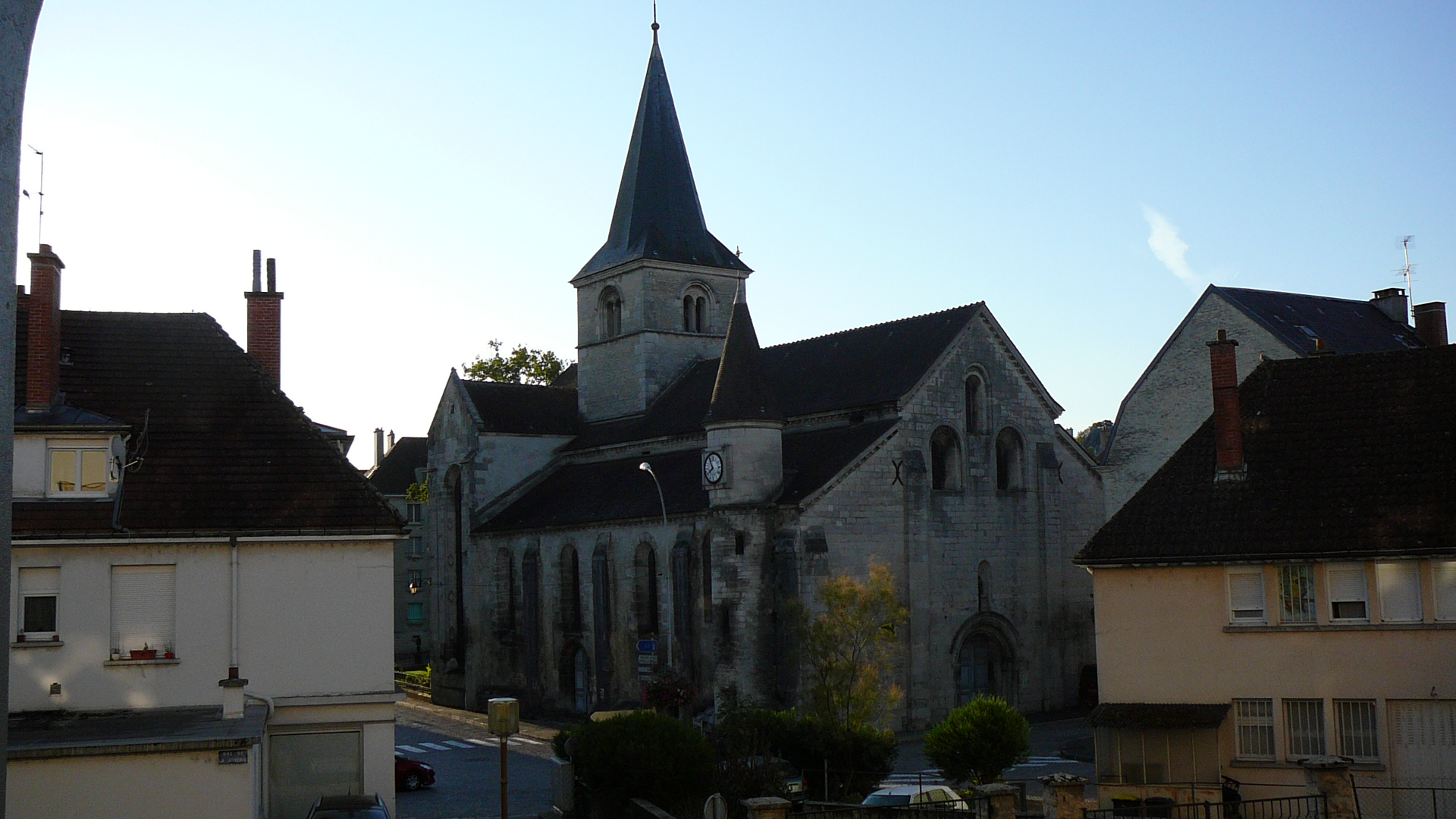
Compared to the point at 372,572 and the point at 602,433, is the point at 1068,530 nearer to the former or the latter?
the point at 602,433

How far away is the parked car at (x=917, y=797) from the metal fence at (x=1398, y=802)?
6462mm

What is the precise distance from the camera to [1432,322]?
149ft

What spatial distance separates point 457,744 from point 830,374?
16.9m

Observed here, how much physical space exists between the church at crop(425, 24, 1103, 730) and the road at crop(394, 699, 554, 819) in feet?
8.13

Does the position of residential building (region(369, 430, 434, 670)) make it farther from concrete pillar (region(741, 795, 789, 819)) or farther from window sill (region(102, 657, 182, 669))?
concrete pillar (region(741, 795, 789, 819))

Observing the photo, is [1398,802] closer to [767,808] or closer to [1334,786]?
[1334,786]

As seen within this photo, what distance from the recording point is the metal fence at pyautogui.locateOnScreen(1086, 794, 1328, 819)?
19781 mm

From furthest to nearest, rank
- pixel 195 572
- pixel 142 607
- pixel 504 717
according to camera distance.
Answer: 1. pixel 195 572
2. pixel 142 607
3. pixel 504 717

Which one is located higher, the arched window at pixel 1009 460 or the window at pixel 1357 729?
the arched window at pixel 1009 460

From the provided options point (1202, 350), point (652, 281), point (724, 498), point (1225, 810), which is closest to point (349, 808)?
point (1225, 810)

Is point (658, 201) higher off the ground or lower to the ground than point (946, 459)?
higher

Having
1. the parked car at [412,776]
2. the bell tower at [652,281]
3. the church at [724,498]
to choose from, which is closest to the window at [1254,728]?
the church at [724,498]

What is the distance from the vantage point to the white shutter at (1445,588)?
23562mm

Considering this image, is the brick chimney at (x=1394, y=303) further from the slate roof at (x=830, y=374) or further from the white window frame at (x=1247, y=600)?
the white window frame at (x=1247, y=600)
